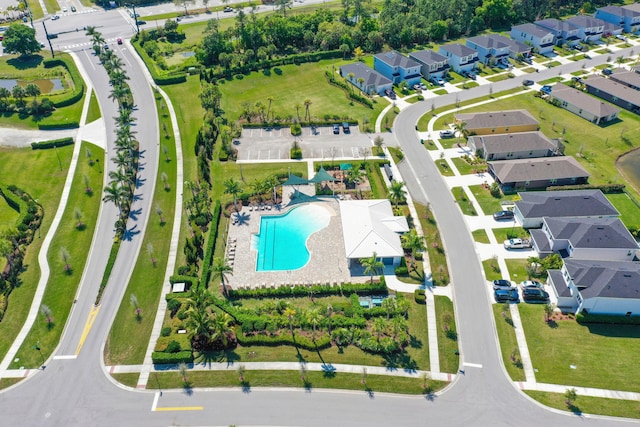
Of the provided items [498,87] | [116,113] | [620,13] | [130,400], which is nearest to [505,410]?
[130,400]

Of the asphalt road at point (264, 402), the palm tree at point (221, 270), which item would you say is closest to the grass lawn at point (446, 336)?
the asphalt road at point (264, 402)

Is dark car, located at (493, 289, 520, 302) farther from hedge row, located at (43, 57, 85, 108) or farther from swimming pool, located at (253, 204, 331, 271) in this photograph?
hedge row, located at (43, 57, 85, 108)

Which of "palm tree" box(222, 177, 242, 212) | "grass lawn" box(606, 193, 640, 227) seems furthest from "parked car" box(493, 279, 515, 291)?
"palm tree" box(222, 177, 242, 212)

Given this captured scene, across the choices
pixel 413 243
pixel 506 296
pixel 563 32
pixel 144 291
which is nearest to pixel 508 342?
pixel 506 296

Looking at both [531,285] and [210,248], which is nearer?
[531,285]

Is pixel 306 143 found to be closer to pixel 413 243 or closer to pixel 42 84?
pixel 413 243

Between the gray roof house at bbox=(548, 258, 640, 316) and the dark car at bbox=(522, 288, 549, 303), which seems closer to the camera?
the gray roof house at bbox=(548, 258, 640, 316)

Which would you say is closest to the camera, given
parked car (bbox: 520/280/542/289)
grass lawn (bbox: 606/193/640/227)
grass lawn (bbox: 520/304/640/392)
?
grass lawn (bbox: 520/304/640/392)
